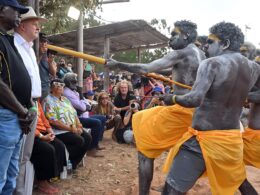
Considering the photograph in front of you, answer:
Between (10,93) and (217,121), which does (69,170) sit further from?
(217,121)

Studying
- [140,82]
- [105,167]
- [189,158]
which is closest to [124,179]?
[105,167]

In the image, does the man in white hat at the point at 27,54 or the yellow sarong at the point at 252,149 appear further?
the yellow sarong at the point at 252,149

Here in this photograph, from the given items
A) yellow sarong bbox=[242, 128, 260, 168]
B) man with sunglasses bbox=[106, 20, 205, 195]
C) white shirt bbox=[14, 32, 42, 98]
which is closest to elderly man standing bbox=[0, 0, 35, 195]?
white shirt bbox=[14, 32, 42, 98]

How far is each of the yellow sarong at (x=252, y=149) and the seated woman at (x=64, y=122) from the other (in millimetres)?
2321

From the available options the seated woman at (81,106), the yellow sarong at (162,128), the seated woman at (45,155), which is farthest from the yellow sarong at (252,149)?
the seated woman at (81,106)

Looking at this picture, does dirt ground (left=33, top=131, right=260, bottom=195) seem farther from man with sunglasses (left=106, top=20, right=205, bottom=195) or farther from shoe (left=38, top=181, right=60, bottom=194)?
man with sunglasses (left=106, top=20, right=205, bottom=195)

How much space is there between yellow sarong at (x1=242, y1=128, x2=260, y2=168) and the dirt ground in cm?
107

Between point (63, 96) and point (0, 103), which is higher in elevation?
point (0, 103)

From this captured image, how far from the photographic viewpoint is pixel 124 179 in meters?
5.34

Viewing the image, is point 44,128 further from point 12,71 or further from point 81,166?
point 12,71

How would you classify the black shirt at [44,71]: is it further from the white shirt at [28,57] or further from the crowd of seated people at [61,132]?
the white shirt at [28,57]

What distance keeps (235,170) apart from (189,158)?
43 cm

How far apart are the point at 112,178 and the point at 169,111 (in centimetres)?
199

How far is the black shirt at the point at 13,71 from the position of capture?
9.09ft
